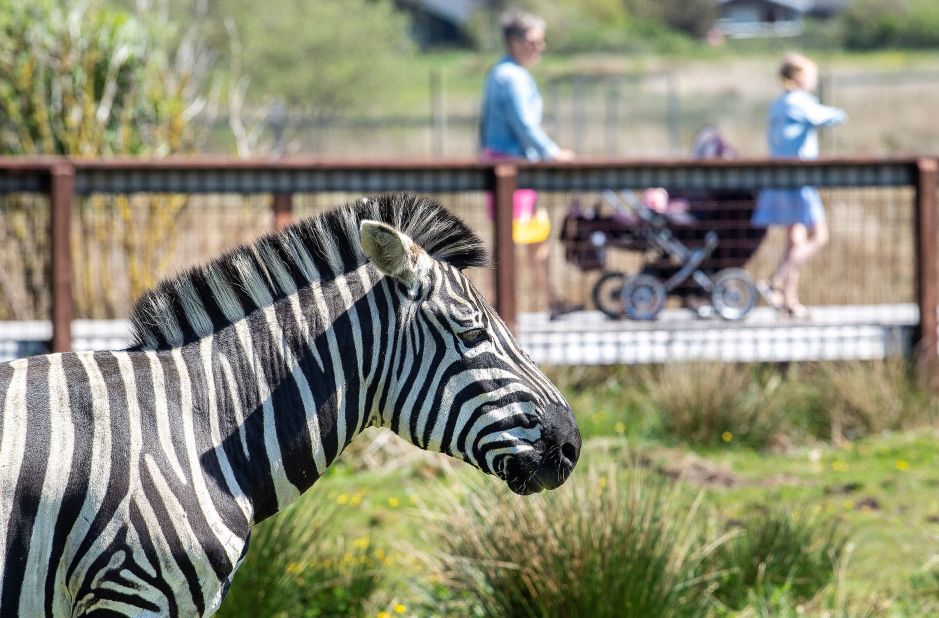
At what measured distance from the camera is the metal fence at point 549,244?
7785 mm

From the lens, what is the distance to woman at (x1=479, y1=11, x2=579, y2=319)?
8914 millimetres

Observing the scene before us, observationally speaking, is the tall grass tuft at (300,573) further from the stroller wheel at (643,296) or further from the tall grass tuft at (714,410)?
the stroller wheel at (643,296)

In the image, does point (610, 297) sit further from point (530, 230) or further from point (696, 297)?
point (530, 230)

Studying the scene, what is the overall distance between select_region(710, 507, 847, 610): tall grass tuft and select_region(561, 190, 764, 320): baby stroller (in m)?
3.82

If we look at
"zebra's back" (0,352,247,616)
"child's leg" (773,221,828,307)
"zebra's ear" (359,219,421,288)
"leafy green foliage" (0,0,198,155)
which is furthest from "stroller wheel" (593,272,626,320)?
"zebra's back" (0,352,247,616)

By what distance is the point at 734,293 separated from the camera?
9.41m

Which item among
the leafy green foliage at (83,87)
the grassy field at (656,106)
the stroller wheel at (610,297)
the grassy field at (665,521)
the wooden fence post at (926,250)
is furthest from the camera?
the grassy field at (656,106)

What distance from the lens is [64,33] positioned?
1043 centimetres

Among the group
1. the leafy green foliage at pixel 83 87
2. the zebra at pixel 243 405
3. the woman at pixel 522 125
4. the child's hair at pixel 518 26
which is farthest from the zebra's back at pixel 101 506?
the leafy green foliage at pixel 83 87

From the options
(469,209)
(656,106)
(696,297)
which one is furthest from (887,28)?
(696,297)

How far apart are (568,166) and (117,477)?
554 centimetres

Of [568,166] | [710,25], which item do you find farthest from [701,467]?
[710,25]

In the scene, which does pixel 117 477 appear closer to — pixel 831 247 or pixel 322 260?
pixel 322 260

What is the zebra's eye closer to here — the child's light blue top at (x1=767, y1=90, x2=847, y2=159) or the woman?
the woman
